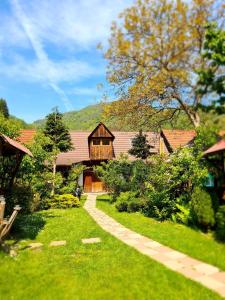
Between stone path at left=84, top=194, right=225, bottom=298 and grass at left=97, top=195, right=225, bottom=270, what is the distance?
0.89 feet

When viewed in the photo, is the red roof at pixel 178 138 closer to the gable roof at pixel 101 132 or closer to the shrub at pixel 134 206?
the gable roof at pixel 101 132

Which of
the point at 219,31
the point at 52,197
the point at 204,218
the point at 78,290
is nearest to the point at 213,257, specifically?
the point at 204,218

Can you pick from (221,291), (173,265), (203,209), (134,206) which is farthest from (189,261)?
(134,206)

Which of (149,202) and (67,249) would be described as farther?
(149,202)

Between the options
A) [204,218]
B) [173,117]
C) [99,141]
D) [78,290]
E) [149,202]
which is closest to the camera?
[78,290]

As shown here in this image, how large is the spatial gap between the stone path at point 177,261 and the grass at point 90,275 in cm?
28

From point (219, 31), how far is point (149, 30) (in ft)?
34.3

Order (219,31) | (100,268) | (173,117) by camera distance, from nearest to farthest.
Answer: (219,31) → (100,268) → (173,117)

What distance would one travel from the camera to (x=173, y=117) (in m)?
21.0

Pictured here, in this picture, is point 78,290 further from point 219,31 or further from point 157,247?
point 219,31

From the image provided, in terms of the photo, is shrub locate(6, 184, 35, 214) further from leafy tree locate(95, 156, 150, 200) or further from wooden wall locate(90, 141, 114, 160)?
wooden wall locate(90, 141, 114, 160)

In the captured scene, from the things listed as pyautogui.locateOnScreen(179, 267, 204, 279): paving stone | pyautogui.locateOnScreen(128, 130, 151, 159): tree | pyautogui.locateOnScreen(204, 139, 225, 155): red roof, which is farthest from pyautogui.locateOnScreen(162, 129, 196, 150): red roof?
pyautogui.locateOnScreen(179, 267, 204, 279): paving stone

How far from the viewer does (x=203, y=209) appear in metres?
11.2

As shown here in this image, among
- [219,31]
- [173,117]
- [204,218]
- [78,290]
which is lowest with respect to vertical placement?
[78,290]
